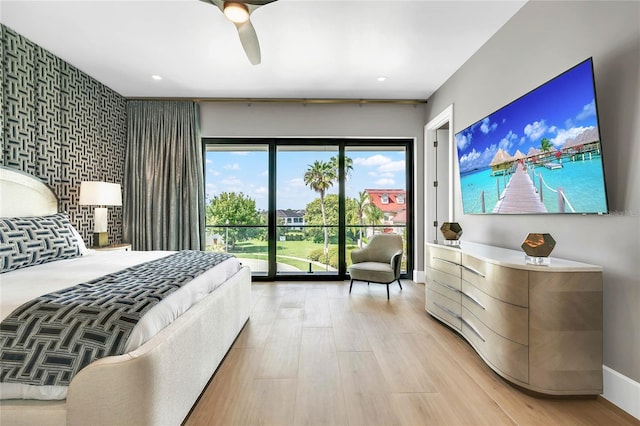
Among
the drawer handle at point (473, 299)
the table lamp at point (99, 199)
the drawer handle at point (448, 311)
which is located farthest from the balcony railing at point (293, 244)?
the drawer handle at point (473, 299)

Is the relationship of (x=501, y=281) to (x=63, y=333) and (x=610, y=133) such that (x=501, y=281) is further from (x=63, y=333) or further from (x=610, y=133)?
(x=63, y=333)

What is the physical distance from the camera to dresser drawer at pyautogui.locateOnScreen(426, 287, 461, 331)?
2572 millimetres

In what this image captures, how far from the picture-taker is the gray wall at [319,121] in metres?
4.40

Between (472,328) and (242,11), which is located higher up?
(242,11)

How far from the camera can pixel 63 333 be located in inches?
46.5

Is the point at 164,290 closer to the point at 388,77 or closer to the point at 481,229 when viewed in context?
the point at 481,229

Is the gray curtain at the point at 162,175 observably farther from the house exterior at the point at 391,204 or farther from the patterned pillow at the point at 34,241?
the house exterior at the point at 391,204

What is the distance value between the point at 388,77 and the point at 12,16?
12.4 feet

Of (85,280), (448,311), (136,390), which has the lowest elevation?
(448,311)

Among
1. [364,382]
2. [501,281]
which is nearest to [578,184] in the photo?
[501,281]

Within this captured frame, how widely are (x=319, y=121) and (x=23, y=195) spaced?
356 centimetres

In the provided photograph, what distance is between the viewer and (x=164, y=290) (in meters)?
1.57

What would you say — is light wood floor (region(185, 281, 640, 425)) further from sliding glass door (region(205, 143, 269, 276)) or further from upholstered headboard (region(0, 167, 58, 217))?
upholstered headboard (region(0, 167, 58, 217))

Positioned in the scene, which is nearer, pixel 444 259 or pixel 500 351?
pixel 500 351
